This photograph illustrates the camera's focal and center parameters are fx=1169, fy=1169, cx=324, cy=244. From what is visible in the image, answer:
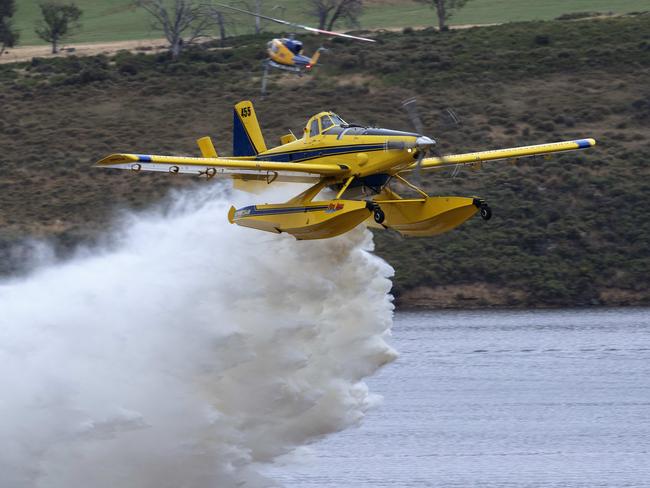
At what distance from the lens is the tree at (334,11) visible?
7331cm

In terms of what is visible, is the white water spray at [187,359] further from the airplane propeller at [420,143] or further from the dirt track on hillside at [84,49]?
the dirt track on hillside at [84,49]

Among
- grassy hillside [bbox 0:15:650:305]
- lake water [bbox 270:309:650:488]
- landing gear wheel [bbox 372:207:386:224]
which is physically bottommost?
lake water [bbox 270:309:650:488]

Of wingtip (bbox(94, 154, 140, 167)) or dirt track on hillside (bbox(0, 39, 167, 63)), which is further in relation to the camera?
dirt track on hillside (bbox(0, 39, 167, 63))

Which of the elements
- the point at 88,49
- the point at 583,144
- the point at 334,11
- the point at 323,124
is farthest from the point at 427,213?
the point at 88,49

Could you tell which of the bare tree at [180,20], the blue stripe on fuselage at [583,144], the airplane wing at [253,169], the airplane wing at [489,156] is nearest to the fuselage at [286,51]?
the blue stripe on fuselage at [583,144]

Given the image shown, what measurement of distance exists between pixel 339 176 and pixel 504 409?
13735 mm

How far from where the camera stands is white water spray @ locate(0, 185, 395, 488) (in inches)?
819

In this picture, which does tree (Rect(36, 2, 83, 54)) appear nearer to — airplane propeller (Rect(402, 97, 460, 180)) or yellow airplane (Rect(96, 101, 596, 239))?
yellow airplane (Rect(96, 101, 596, 239))

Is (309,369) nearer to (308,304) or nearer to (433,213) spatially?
(308,304)

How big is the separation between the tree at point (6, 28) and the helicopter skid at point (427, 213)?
6657 cm

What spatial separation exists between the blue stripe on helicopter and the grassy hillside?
960 inches

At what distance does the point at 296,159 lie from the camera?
22.7 meters

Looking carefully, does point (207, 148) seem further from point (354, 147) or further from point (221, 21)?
point (221, 21)

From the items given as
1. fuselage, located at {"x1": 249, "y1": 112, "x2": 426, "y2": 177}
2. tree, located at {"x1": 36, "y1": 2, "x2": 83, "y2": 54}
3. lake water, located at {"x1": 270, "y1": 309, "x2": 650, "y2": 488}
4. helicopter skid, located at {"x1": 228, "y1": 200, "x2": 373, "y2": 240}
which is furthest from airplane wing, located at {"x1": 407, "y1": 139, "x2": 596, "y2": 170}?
Result: tree, located at {"x1": 36, "y1": 2, "x2": 83, "y2": 54}
